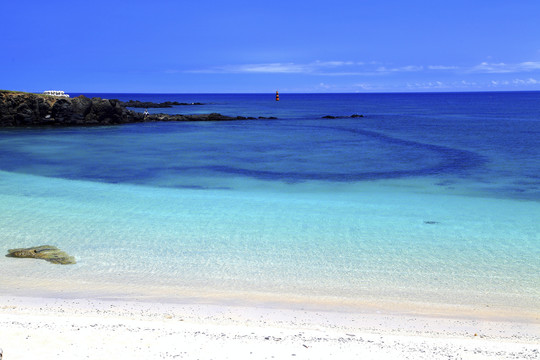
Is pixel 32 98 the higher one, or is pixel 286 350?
pixel 32 98

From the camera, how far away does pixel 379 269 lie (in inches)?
399

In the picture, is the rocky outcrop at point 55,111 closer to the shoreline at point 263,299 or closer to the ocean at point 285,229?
the ocean at point 285,229

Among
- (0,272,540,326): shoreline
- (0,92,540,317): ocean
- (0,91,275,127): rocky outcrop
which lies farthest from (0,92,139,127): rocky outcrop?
(0,272,540,326): shoreline

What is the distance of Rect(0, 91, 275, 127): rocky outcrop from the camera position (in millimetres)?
54312

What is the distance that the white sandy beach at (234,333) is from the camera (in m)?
6.00

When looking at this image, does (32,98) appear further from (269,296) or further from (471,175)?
(269,296)

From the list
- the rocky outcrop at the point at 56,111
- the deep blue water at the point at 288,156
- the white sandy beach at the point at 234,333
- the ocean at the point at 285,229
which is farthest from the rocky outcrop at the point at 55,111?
the white sandy beach at the point at 234,333

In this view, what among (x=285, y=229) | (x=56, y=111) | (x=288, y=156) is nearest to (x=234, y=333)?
(x=285, y=229)

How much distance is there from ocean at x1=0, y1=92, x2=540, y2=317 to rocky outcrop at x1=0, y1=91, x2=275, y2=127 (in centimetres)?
2723

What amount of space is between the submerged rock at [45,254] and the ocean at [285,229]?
0.27 m

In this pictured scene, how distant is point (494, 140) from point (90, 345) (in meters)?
39.3

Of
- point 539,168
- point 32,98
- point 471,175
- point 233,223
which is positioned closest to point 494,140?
point 539,168

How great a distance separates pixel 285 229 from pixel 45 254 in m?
5.83

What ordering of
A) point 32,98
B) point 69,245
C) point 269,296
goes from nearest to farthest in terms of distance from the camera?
point 269,296 < point 69,245 < point 32,98
